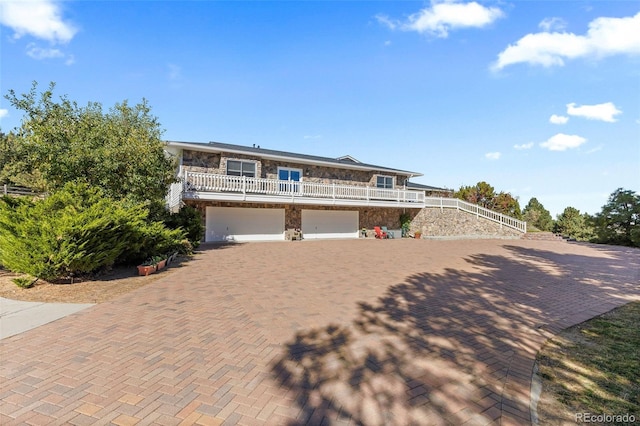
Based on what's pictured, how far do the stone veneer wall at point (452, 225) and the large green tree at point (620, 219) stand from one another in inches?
199

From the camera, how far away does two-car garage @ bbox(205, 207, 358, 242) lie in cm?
1720

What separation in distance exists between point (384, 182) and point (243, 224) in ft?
41.9

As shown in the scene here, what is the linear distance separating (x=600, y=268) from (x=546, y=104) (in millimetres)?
7055

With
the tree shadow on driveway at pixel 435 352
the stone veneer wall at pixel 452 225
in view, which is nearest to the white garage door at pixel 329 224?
the stone veneer wall at pixel 452 225

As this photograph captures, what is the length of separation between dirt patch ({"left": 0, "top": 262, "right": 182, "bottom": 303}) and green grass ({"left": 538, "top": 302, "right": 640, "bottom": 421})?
7.57m

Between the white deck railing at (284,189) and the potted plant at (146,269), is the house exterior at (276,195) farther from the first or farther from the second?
the potted plant at (146,269)

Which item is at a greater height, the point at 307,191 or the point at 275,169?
the point at 275,169

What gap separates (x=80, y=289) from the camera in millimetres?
6523

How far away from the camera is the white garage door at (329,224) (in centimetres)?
2031

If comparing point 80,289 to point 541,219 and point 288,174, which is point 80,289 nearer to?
point 288,174

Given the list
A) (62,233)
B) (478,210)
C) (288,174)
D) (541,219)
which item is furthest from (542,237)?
(62,233)

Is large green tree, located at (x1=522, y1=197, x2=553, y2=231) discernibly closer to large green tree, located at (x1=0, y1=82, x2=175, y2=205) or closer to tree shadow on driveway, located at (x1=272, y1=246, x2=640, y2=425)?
tree shadow on driveway, located at (x1=272, y1=246, x2=640, y2=425)

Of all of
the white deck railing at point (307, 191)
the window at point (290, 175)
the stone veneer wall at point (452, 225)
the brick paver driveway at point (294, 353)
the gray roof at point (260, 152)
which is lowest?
the brick paver driveway at point (294, 353)

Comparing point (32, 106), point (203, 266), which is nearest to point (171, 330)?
point (203, 266)
